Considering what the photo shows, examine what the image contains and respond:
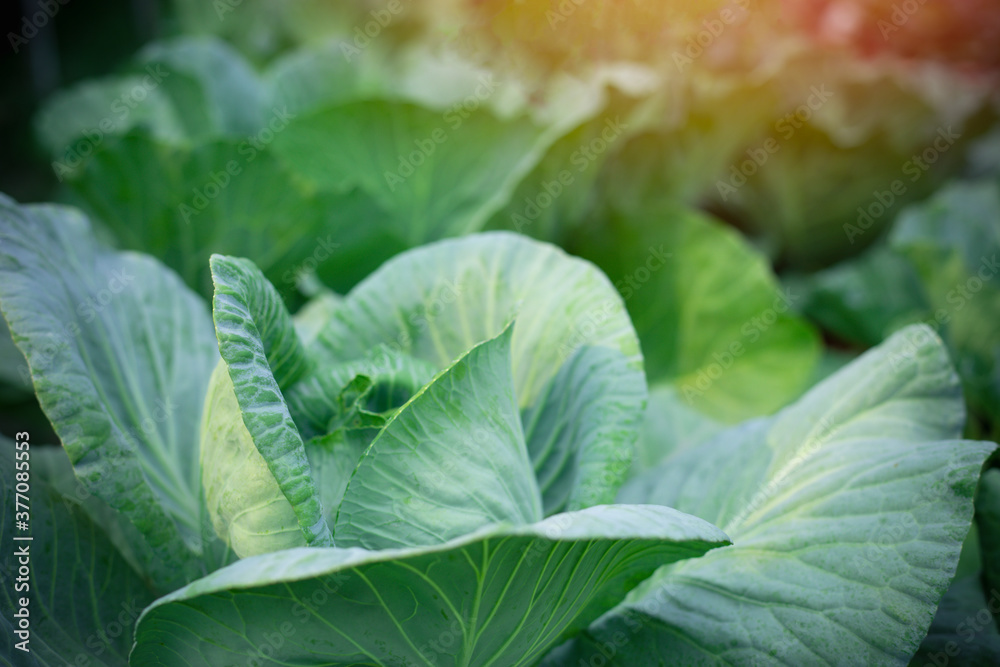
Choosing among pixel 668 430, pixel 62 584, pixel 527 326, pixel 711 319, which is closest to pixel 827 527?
pixel 527 326

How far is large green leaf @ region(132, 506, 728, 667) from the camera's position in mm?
744

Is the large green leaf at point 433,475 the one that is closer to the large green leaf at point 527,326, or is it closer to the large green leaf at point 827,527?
the large green leaf at point 527,326

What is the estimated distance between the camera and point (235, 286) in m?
0.87

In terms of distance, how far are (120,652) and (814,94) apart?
86.4 inches

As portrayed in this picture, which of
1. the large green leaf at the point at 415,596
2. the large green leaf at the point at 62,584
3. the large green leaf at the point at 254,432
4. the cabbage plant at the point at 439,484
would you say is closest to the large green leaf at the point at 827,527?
the cabbage plant at the point at 439,484

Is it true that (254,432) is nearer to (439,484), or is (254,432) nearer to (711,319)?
(439,484)

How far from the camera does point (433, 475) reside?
0.90 meters

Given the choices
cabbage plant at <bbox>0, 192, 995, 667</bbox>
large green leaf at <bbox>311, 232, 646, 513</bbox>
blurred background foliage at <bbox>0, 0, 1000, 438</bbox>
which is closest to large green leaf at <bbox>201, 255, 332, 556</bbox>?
cabbage plant at <bbox>0, 192, 995, 667</bbox>

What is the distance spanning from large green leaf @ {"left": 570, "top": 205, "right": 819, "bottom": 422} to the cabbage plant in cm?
58

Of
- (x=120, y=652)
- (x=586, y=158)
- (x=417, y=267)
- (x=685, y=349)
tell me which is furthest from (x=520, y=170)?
(x=120, y=652)

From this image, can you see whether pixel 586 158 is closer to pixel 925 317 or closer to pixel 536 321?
pixel 536 321

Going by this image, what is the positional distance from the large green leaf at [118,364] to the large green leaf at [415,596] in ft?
0.56

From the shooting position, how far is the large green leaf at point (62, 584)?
3.25 feet

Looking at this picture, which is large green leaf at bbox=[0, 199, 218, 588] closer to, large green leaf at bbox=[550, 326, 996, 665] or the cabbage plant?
the cabbage plant
